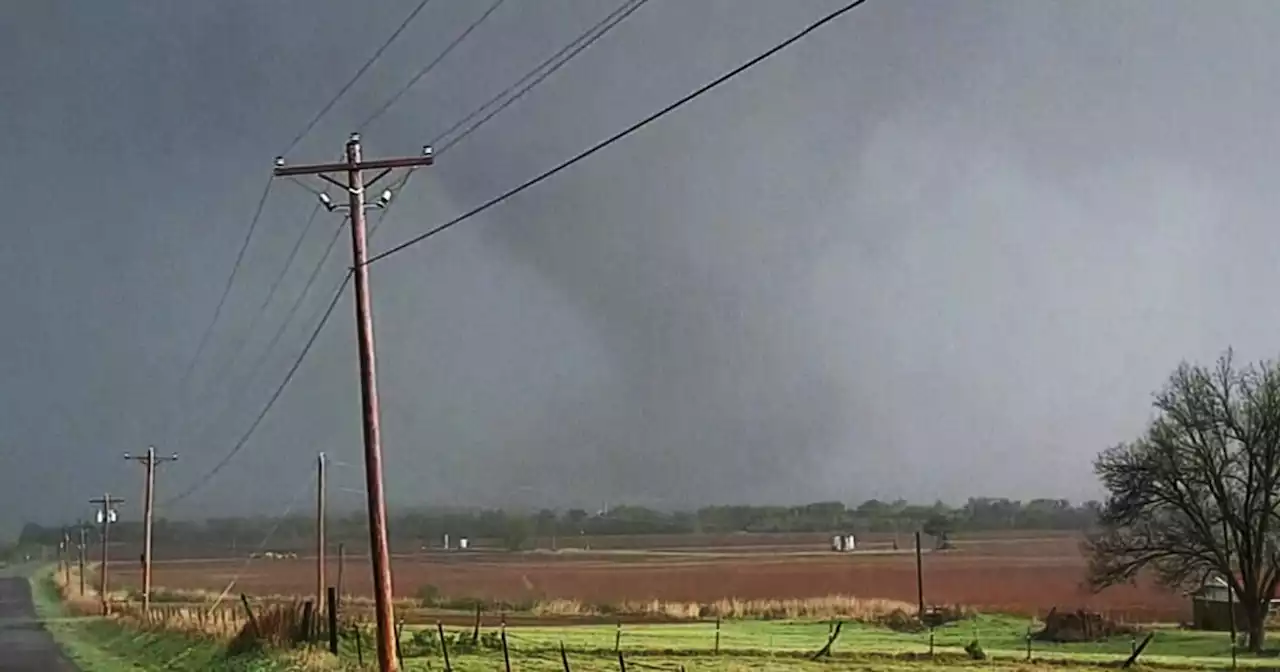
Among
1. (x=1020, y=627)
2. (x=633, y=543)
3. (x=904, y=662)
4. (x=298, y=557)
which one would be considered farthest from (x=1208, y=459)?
(x=298, y=557)

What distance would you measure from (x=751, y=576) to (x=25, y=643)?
Answer: 93.8 feet

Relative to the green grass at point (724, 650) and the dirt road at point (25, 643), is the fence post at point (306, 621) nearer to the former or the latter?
the green grass at point (724, 650)

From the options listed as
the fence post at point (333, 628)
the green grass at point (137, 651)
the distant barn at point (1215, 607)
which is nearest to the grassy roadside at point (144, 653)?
the green grass at point (137, 651)

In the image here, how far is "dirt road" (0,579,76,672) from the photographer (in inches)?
1340

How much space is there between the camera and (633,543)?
81.8m

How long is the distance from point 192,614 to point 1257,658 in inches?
1259

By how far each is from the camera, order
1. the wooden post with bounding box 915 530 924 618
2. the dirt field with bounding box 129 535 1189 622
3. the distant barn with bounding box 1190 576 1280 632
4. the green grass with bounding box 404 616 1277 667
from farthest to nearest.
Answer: the dirt field with bounding box 129 535 1189 622, the wooden post with bounding box 915 530 924 618, the distant barn with bounding box 1190 576 1280 632, the green grass with bounding box 404 616 1277 667

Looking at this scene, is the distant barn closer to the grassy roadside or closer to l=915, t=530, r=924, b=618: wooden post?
l=915, t=530, r=924, b=618: wooden post

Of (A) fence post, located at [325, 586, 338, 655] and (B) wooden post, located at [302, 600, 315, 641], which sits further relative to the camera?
(B) wooden post, located at [302, 600, 315, 641]

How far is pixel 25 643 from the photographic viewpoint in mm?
42844

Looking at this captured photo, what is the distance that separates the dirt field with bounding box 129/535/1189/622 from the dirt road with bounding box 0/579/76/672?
25.5ft

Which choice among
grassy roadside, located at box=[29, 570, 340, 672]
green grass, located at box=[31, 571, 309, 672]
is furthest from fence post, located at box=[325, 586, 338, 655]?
green grass, located at box=[31, 571, 309, 672]

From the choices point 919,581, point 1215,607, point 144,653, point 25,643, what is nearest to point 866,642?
point 919,581

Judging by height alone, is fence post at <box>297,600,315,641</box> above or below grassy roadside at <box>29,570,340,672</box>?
above
